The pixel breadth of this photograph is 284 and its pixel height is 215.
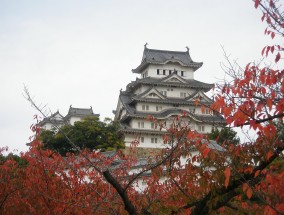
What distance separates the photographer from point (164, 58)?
4894 centimetres

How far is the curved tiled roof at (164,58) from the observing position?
4791 cm

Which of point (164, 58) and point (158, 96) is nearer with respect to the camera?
point (158, 96)

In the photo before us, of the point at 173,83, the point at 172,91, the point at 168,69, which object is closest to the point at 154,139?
the point at 172,91

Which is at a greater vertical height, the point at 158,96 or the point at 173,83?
the point at 173,83

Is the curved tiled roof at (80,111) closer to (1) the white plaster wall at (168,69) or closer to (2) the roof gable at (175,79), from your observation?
(1) the white plaster wall at (168,69)

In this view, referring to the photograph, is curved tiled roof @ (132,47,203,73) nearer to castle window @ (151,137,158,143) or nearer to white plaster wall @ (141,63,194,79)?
white plaster wall @ (141,63,194,79)

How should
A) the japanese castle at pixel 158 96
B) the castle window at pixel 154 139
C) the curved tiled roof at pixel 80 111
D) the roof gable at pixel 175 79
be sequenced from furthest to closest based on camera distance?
the curved tiled roof at pixel 80 111, the roof gable at pixel 175 79, the castle window at pixel 154 139, the japanese castle at pixel 158 96

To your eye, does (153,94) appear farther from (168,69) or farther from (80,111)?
(80,111)

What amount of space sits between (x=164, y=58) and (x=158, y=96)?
6.43 m

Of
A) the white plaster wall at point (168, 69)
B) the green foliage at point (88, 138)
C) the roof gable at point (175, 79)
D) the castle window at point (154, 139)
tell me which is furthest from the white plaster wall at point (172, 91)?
the green foliage at point (88, 138)

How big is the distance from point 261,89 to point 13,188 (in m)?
8.78

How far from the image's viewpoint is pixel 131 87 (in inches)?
1916

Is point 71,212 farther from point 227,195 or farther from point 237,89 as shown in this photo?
point 237,89

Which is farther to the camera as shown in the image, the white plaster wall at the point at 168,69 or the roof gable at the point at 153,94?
the white plaster wall at the point at 168,69
